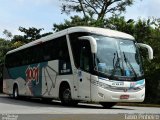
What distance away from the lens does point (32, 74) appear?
2527 centimetres

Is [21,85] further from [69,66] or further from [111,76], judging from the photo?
[111,76]

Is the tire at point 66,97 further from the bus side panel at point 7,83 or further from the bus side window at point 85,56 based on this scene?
the bus side panel at point 7,83

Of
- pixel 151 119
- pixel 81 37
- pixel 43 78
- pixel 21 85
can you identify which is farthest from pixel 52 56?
pixel 151 119

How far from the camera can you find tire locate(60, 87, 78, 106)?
20.2 metres

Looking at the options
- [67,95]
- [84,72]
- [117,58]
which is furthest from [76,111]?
[67,95]

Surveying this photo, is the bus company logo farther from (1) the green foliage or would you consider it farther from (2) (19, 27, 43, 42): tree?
(2) (19, 27, 43, 42): tree

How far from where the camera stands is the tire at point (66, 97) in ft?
66.3

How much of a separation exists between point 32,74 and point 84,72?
7049mm

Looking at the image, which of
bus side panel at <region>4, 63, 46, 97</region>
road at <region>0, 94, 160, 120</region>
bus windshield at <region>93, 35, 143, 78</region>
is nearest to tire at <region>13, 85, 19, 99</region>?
bus side panel at <region>4, 63, 46, 97</region>

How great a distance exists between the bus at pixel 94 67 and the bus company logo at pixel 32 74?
5.72ft

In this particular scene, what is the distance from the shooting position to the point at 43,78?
77.3ft

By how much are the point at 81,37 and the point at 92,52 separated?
50.1 inches

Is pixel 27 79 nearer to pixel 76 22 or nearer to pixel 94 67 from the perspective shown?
pixel 94 67

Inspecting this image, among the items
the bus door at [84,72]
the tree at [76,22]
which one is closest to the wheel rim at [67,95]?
the bus door at [84,72]
